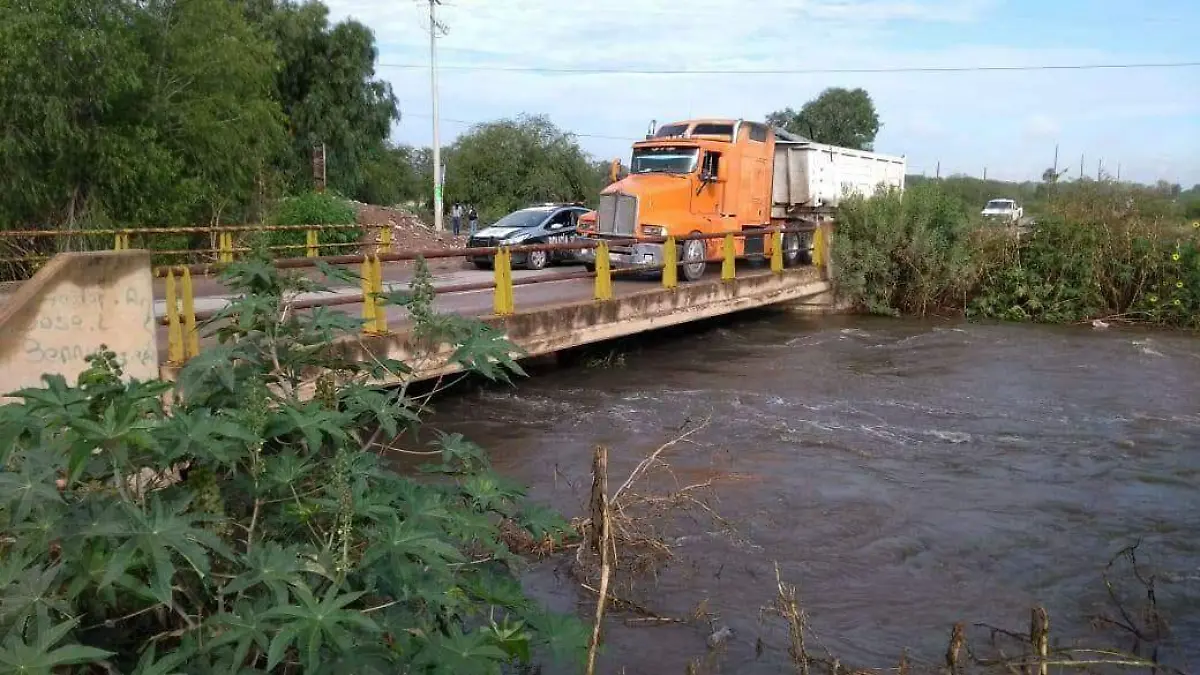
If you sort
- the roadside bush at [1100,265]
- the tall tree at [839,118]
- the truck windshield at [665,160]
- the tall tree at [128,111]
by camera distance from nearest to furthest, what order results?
1. the tall tree at [128,111]
2. the truck windshield at [665,160]
3. the roadside bush at [1100,265]
4. the tall tree at [839,118]

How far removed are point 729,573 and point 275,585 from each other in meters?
4.33

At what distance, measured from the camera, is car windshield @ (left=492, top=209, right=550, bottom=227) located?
23.1m

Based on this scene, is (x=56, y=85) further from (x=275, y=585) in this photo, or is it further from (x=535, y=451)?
(x=275, y=585)

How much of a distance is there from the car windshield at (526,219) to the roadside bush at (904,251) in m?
6.83

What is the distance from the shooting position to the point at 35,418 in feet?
9.84

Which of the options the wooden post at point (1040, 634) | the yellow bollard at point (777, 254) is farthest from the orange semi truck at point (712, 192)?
the wooden post at point (1040, 634)

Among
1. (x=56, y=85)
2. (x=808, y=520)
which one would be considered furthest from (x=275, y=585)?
(x=56, y=85)

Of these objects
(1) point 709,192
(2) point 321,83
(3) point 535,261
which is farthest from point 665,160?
(2) point 321,83

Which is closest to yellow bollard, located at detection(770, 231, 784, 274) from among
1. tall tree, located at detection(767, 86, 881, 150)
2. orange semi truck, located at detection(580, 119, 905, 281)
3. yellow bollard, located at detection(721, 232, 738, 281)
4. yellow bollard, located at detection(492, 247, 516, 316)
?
orange semi truck, located at detection(580, 119, 905, 281)

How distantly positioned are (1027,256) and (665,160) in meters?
Answer: 7.96

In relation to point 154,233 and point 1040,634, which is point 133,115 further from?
point 1040,634

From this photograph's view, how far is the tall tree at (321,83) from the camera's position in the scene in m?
36.1

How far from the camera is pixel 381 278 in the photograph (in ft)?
39.6

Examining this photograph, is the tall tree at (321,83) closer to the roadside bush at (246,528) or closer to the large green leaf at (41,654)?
the roadside bush at (246,528)
